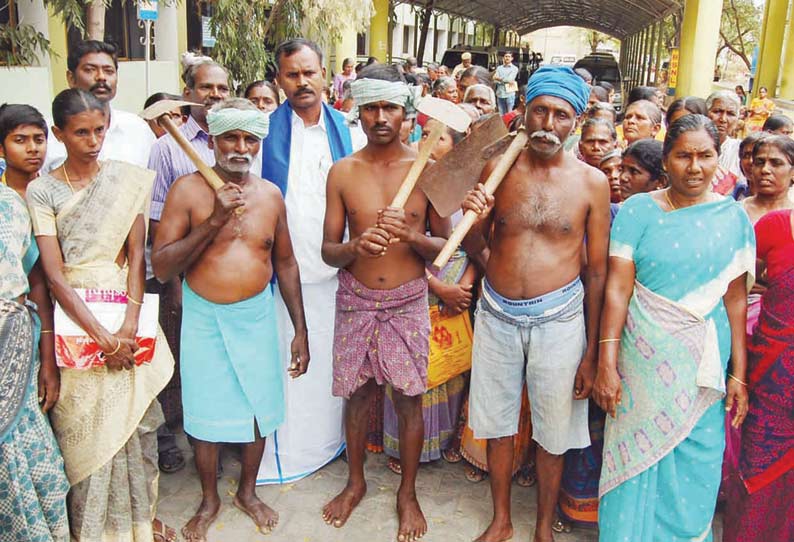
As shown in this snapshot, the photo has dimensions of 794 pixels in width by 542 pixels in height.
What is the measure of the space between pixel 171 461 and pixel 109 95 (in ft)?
6.45

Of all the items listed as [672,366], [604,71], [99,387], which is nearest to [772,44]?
[604,71]

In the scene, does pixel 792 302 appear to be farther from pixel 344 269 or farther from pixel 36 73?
pixel 36 73

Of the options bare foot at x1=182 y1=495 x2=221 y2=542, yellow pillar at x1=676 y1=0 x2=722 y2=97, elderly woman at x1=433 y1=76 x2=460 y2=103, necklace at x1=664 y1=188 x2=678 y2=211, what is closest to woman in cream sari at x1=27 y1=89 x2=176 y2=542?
bare foot at x1=182 y1=495 x2=221 y2=542

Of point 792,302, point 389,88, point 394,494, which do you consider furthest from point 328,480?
point 792,302

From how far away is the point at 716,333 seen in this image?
2.63m

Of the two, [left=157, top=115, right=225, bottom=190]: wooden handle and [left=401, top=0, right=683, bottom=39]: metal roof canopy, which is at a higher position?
[left=401, top=0, right=683, bottom=39]: metal roof canopy

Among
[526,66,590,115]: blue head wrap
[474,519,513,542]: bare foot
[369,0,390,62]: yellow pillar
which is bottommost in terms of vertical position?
[474,519,513,542]: bare foot

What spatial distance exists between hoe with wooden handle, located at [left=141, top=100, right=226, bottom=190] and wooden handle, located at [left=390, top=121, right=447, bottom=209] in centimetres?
71

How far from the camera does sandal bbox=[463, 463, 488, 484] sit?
3635mm

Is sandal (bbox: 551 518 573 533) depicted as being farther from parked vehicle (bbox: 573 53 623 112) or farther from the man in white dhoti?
parked vehicle (bbox: 573 53 623 112)

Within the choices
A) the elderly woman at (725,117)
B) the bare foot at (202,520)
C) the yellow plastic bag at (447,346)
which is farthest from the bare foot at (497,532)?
the elderly woman at (725,117)

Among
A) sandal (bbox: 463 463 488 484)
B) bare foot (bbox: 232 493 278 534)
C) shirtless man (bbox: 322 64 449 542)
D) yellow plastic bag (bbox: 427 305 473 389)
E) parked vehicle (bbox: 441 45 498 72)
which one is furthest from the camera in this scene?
parked vehicle (bbox: 441 45 498 72)

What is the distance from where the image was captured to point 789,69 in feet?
51.8

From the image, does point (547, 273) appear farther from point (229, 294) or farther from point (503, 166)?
point (229, 294)
